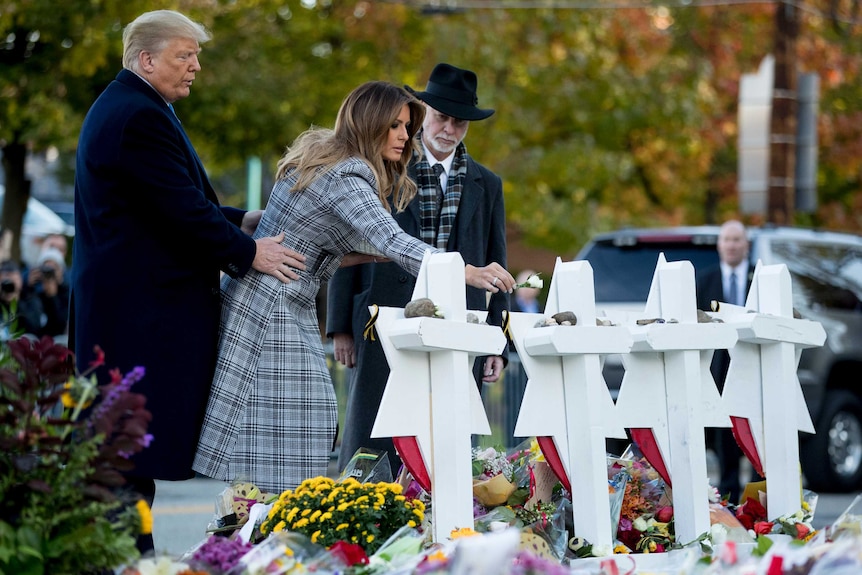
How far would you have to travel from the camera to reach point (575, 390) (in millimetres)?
4387

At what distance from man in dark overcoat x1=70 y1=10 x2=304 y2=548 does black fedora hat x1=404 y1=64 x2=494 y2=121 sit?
1.34m

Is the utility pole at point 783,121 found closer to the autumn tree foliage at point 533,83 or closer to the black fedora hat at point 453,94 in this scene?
the autumn tree foliage at point 533,83

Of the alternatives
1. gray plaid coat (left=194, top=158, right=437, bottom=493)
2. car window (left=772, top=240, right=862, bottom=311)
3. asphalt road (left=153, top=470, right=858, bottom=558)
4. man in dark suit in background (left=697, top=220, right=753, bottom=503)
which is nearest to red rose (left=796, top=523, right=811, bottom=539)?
→ gray plaid coat (left=194, top=158, right=437, bottom=493)

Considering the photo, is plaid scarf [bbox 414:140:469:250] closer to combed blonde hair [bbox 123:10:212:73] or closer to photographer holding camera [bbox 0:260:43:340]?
combed blonde hair [bbox 123:10:212:73]

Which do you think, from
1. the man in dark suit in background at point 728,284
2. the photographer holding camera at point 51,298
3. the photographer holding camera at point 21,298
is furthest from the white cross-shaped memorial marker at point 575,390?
the photographer holding camera at point 51,298

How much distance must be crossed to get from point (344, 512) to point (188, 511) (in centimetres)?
575

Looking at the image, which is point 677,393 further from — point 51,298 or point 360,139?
point 51,298

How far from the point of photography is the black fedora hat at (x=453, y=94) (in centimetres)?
550

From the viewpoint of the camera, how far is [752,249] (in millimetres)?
10305

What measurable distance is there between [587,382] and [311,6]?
45.7 feet

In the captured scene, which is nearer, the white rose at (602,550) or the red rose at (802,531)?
the white rose at (602,550)

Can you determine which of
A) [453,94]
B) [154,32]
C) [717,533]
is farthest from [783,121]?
[154,32]

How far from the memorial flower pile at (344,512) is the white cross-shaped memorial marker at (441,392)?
0.38 feet

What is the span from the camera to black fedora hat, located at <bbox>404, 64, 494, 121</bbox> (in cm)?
550
